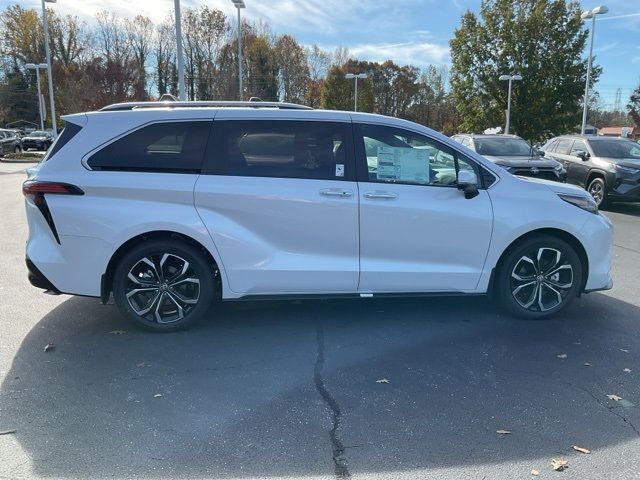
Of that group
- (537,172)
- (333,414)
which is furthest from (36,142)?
(333,414)

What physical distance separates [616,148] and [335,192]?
1094cm

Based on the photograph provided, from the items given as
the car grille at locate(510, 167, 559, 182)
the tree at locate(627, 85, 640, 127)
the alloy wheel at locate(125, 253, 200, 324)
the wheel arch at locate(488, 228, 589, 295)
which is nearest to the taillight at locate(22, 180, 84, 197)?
Result: the alloy wheel at locate(125, 253, 200, 324)

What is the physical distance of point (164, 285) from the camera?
4.52 meters

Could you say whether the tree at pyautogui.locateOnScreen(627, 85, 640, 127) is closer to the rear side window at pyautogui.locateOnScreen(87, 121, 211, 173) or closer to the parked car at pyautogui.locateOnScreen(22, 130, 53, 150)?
the parked car at pyautogui.locateOnScreen(22, 130, 53, 150)

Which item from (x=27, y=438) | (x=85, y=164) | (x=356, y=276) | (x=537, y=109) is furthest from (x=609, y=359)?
(x=537, y=109)

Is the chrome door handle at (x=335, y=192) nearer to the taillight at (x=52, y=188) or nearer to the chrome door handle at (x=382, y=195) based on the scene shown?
the chrome door handle at (x=382, y=195)

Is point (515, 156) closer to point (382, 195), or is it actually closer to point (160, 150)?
point (382, 195)

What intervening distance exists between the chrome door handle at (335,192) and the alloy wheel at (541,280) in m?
1.69

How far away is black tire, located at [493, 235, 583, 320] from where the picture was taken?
15.7 ft

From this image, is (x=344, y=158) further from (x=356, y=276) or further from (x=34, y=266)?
(x=34, y=266)

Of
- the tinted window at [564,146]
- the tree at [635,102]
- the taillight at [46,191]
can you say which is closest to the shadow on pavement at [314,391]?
the taillight at [46,191]

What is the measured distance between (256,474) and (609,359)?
2953mm

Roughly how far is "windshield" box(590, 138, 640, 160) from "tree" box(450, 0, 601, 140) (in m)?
25.9

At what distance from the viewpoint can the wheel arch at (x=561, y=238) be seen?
15.7 ft
